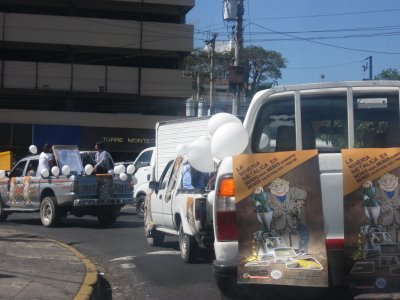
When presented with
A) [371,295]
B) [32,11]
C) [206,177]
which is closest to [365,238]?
[371,295]

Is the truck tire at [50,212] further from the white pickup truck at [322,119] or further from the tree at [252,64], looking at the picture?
the tree at [252,64]

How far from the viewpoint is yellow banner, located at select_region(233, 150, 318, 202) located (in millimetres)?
5340

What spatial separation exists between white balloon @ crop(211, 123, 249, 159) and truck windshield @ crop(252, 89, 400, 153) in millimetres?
441

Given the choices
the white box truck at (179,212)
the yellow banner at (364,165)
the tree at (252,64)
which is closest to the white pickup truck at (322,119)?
the yellow banner at (364,165)

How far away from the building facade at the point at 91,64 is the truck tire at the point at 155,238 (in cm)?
2727

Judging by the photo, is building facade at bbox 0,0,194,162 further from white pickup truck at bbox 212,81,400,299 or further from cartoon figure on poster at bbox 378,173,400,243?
cartoon figure on poster at bbox 378,173,400,243

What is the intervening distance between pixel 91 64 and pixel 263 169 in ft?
123

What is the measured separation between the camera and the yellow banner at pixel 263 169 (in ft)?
17.5

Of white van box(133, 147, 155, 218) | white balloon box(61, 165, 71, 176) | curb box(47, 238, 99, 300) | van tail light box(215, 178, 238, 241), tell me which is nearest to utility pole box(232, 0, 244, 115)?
white van box(133, 147, 155, 218)

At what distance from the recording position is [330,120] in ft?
20.8

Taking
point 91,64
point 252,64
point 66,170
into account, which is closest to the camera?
point 66,170

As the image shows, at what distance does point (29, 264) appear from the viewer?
9625mm

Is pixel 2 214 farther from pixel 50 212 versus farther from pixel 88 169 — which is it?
pixel 88 169

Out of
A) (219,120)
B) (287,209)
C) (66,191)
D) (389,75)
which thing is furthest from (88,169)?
(389,75)
